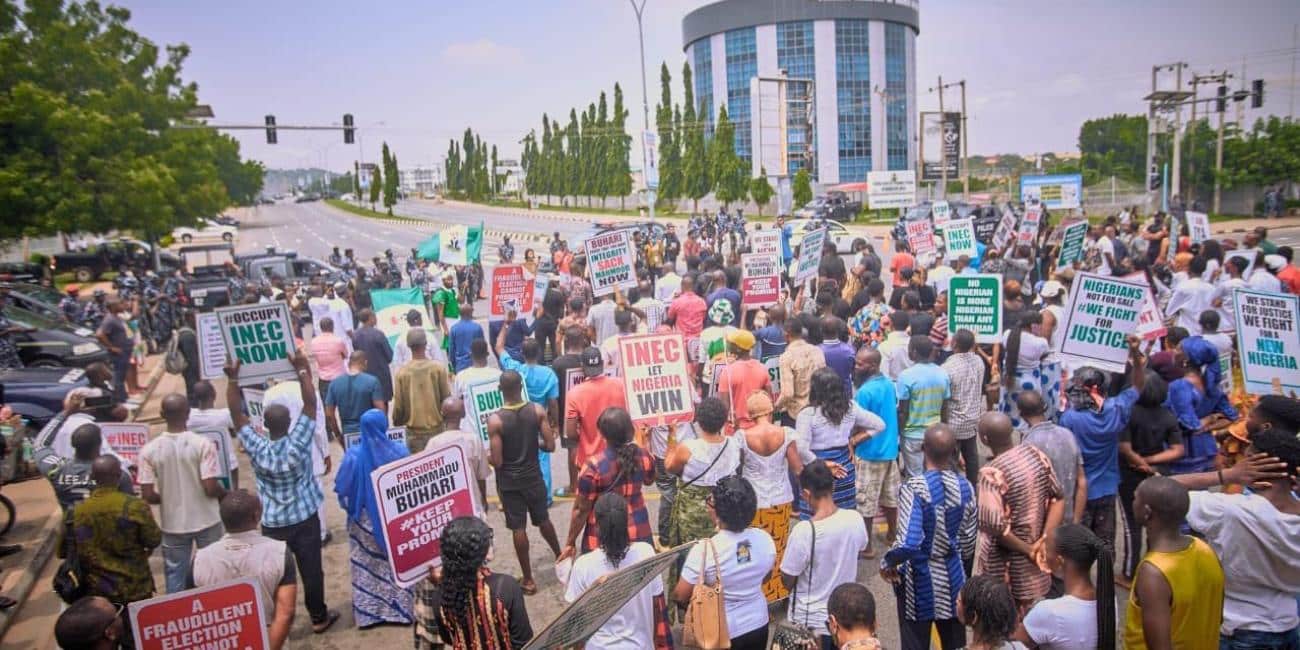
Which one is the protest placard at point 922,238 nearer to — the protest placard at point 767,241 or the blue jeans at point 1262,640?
the protest placard at point 767,241

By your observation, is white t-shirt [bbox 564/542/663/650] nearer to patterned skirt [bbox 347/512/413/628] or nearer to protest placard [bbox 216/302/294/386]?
patterned skirt [bbox 347/512/413/628]

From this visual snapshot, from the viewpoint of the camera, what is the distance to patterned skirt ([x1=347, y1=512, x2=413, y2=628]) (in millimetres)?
6504

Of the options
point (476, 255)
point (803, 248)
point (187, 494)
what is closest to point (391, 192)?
point (476, 255)

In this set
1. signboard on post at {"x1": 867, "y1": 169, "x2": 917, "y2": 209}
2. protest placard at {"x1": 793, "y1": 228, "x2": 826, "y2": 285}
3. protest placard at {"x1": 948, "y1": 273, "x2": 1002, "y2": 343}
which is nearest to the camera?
protest placard at {"x1": 948, "y1": 273, "x2": 1002, "y2": 343}

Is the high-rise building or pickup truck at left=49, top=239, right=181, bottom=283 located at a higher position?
the high-rise building

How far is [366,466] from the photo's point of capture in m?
6.26

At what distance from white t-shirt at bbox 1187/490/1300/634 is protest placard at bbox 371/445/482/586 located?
4277 mm

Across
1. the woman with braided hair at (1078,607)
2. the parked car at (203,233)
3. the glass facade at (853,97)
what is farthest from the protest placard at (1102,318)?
the glass facade at (853,97)

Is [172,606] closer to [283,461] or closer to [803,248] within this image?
[283,461]

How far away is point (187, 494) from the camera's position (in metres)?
6.34

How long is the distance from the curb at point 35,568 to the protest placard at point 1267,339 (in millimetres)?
10753

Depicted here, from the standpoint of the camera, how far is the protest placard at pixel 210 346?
27.7 feet

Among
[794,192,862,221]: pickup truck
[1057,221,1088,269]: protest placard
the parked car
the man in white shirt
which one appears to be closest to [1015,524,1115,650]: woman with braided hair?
the man in white shirt

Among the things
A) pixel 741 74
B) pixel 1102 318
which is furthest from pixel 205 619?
pixel 741 74
